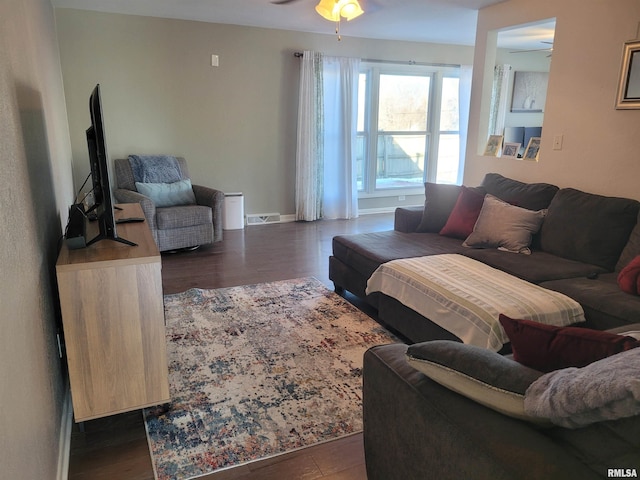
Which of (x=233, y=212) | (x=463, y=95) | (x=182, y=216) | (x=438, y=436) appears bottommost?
(x=233, y=212)

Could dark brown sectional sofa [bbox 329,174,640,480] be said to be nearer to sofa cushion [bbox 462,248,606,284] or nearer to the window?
sofa cushion [bbox 462,248,606,284]

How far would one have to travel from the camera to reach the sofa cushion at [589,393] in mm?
822

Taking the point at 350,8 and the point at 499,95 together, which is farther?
the point at 499,95

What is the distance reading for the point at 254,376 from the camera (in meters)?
2.40

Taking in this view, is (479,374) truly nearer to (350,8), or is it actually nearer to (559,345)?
(559,345)

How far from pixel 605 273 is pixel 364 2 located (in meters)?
3.03

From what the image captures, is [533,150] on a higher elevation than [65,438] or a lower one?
higher

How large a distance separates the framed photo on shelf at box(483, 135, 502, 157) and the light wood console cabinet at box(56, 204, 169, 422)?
10.7ft

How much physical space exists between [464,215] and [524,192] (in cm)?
46

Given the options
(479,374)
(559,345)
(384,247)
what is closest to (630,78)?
(384,247)

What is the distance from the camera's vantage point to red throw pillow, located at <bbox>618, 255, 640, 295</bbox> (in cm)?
229

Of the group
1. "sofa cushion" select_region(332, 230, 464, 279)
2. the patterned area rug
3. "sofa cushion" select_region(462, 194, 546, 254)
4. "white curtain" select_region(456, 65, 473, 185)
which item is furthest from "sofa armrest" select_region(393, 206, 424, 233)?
"white curtain" select_region(456, 65, 473, 185)

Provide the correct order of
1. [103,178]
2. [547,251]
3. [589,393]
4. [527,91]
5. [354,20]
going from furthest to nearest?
[527,91] < [354,20] < [547,251] < [103,178] < [589,393]

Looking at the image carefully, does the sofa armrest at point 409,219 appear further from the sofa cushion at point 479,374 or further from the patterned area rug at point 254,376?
the sofa cushion at point 479,374
